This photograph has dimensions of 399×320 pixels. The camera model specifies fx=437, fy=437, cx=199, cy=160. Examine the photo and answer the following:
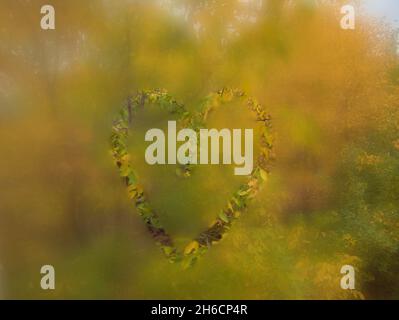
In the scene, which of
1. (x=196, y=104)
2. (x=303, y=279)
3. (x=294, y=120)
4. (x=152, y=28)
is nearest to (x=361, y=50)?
(x=294, y=120)

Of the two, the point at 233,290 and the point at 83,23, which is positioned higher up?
the point at 83,23

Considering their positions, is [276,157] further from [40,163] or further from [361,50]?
[40,163]

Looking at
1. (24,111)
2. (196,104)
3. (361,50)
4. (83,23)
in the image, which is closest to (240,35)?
(196,104)

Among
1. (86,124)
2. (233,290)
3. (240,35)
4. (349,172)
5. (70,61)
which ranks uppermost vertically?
(240,35)

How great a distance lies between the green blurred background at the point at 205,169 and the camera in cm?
204

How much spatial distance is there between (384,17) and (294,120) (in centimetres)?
64

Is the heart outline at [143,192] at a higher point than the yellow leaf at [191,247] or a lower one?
higher

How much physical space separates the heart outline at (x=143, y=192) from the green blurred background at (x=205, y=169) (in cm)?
5

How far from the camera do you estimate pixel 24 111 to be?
2027mm

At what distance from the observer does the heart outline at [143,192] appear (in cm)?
200

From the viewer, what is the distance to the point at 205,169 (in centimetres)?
207

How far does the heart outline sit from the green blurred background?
0.15 feet

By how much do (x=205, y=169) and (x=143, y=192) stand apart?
310 millimetres

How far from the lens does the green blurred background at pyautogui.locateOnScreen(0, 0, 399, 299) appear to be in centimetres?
204
